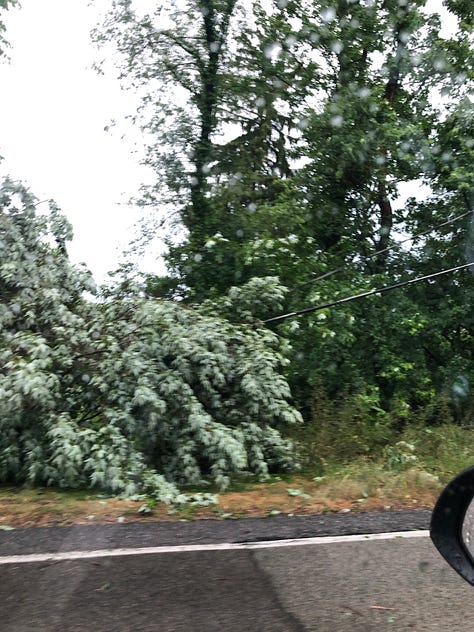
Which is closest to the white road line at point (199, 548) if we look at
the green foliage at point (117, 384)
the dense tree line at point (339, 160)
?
the green foliage at point (117, 384)

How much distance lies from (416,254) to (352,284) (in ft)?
7.95

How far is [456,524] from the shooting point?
2475 millimetres

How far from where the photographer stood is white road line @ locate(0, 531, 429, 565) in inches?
185

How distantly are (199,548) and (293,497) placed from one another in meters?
2.08

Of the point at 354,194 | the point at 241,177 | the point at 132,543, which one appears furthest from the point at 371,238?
the point at 132,543

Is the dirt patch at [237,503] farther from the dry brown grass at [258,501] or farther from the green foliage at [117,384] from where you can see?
the green foliage at [117,384]

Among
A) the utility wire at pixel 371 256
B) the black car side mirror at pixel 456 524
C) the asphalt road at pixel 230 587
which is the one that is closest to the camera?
the black car side mirror at pixel 456 524

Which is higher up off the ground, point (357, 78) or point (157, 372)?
point (357, 78)

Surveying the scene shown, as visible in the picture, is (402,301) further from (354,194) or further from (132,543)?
(132,543)

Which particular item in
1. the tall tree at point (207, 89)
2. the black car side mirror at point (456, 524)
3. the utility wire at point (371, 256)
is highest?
the tall tree at point (207, 89)

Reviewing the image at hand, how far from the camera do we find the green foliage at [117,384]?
6.89 metres

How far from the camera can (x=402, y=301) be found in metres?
13.0

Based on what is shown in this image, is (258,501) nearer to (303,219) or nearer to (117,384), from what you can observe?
(117,384)

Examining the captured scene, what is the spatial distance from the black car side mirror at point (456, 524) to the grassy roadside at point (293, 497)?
3.73 metres
